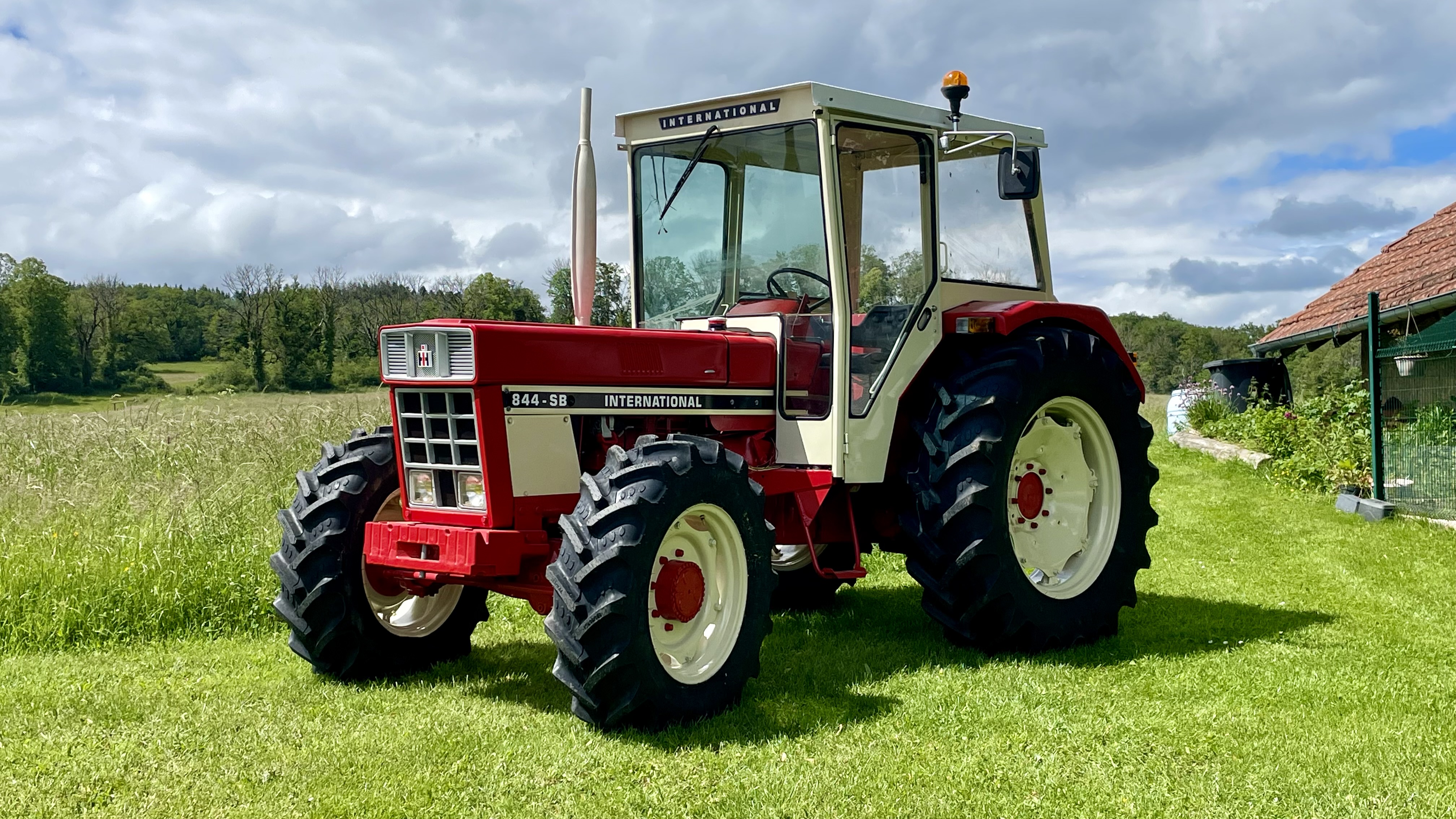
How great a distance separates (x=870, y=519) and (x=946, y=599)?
0.74m

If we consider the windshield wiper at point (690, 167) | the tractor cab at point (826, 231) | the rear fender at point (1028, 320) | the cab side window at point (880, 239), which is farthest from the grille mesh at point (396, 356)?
the rear fender at point (1028, 320)

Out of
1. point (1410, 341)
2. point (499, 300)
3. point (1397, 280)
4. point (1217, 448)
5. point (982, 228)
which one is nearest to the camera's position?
point (982, 228)

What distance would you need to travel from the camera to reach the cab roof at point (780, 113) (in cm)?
542

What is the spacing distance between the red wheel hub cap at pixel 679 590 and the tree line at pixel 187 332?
1929 centimetres

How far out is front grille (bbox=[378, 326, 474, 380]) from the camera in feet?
15.0

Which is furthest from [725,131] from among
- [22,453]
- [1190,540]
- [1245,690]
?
[22,453]

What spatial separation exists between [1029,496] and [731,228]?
2.14m

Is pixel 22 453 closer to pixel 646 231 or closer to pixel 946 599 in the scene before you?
pixel 646 231

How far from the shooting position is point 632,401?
5109 millimetres

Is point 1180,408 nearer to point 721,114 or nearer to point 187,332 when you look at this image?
point 721,114

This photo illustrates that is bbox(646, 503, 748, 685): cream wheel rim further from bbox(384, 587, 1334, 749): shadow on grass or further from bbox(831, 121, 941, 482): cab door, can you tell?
bbox(831, 121, 941, 482): cab door

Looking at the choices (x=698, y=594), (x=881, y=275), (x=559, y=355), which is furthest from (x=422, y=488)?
(x=881, y=275)

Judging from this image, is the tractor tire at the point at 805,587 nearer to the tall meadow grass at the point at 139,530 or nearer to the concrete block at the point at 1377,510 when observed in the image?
the tall meadow grass at the point at 139,530

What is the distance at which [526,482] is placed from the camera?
4785 millimetres
